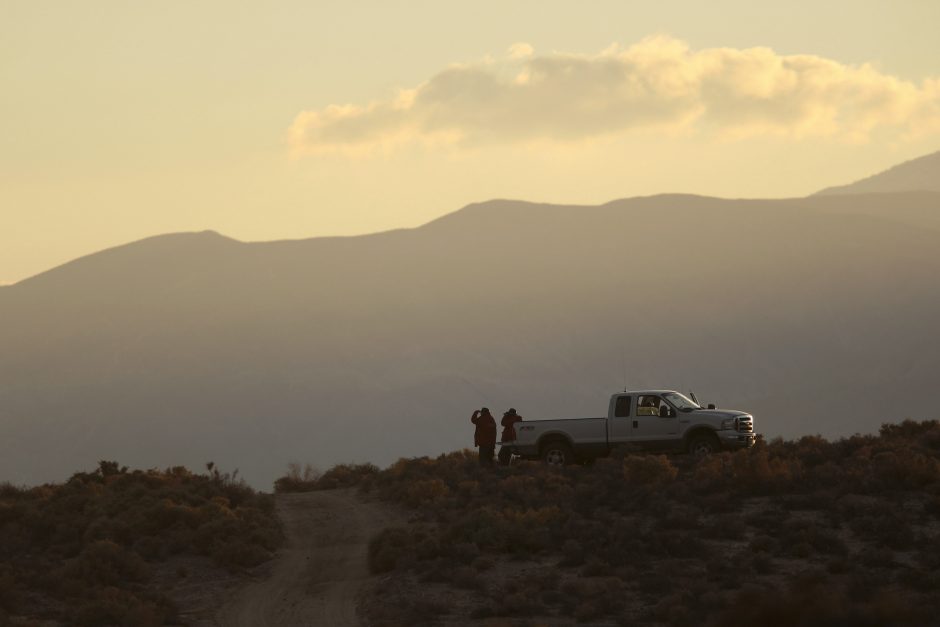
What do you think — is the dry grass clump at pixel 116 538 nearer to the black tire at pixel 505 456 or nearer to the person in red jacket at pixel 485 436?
the person in red jacket at pixel 485 436

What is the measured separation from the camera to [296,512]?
3453 cm

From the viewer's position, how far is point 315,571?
25656 millimetres

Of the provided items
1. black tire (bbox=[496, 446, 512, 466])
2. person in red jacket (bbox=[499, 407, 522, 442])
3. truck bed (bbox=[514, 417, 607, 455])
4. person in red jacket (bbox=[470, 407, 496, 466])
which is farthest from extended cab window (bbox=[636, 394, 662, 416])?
A: person in red jacket (bbox=[470, 407, 496, 466])

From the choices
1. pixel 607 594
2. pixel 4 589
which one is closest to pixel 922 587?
pixel 607 594

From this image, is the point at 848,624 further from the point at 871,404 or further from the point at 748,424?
the point at 871,404

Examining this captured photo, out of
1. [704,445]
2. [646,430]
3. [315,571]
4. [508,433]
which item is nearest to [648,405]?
[646,430]

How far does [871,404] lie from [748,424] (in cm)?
17240

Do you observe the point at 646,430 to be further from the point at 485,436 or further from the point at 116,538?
the point at 116,538

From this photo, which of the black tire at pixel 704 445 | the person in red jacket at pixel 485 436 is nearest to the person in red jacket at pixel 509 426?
the person in red jacket at pixel 485 436

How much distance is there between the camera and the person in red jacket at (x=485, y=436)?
3675cm

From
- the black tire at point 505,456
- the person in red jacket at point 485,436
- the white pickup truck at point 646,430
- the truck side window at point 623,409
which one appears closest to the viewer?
the white pickup truck at point 646,430

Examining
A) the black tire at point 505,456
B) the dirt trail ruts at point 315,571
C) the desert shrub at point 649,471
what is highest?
the black tire at point 505,456

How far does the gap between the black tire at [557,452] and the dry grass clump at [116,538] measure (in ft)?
23.5

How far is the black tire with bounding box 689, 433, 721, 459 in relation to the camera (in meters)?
33.4
